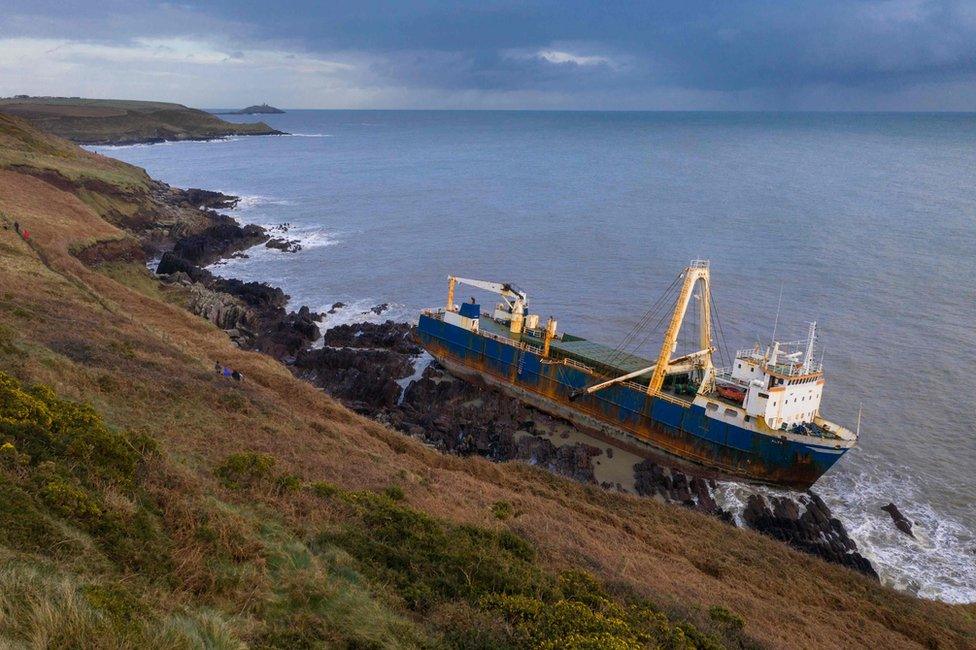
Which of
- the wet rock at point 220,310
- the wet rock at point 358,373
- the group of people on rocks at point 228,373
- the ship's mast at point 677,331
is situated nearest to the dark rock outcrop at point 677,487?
the ship's mast at point 677,331

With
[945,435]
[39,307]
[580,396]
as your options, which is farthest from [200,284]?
[945,435]

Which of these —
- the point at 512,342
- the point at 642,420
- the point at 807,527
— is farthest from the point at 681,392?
the point at 512,342

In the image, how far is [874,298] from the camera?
49.5m

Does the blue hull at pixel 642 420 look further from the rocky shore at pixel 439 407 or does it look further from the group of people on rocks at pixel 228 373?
the group of people on rocks at pixel 228 373

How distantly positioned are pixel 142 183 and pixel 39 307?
61.9 meters

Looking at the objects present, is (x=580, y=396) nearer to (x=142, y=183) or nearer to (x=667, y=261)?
(x=667, y=261)

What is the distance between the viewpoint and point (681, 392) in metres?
31.8

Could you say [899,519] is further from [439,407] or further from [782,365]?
[439,407]

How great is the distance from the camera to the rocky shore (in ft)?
85.6

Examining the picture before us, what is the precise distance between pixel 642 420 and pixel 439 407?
10256 millimetres

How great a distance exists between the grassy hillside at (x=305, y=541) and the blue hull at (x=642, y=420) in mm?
Answer: 7435

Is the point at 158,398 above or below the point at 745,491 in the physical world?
above

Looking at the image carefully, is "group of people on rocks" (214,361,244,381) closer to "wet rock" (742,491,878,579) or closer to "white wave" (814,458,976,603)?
"wet rock" (742,491,878,579)

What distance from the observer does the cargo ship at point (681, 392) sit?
2767 cm
